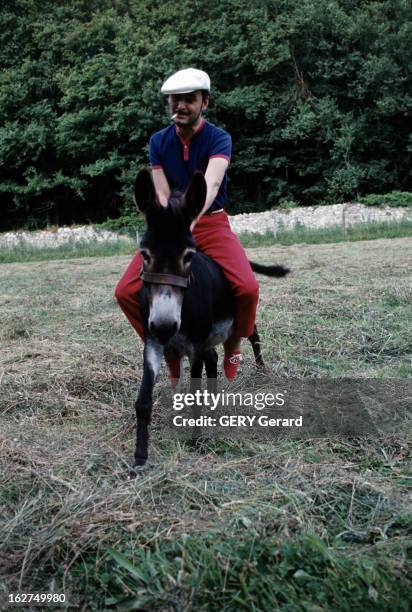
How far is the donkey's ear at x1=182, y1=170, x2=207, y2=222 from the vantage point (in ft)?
10.9

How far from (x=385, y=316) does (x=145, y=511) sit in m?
4.84

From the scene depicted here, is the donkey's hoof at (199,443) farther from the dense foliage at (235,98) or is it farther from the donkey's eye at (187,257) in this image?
the dense foliage at (235,98)

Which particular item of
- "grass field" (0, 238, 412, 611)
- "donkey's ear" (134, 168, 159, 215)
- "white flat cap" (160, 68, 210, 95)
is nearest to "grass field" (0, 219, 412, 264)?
"grass field" (0, 238, 412, 611)

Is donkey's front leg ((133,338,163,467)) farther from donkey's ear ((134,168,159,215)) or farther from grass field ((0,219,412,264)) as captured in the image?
grass field ((0,219,412,264))

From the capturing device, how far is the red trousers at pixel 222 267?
13.6ft

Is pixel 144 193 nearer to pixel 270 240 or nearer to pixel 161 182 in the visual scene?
pixel 161 182

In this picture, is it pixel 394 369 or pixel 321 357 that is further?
pixel 321 357

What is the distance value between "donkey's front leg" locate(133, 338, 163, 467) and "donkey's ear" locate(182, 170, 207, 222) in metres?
0.77

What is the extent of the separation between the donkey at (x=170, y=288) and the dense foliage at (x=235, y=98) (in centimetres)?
3023

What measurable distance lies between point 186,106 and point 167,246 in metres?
1.09

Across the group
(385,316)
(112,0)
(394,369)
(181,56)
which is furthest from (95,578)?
(112,0)

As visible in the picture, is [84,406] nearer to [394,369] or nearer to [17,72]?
[394,369]

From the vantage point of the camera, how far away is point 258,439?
12.9ft

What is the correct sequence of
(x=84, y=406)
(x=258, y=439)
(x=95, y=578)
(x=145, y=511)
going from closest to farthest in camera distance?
(x=95, y=578), (x=145, y=511), (x=258, y=439), (x=84, y=406)
